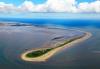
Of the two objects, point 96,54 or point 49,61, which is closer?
point 49,61

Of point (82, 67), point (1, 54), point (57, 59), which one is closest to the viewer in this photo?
point (82, 67)

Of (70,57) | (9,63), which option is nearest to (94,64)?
(70,57)

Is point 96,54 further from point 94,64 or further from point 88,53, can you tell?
point 94,64

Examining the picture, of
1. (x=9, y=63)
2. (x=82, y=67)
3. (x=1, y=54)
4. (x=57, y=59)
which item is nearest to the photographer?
(x=82, y=67)

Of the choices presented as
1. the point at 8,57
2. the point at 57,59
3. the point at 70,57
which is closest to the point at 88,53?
the point at 70,57

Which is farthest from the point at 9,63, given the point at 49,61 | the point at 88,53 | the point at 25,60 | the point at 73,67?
the point at 88,53

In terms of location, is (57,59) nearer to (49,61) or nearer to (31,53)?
(49,61)

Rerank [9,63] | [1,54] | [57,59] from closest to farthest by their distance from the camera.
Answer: [9,63]
[57,59]
[1,54]

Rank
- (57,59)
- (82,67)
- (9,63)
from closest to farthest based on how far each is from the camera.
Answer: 1. (82,67)
2. (9,63)
3. (57,59)

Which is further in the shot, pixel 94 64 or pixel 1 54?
pixel 1 54
